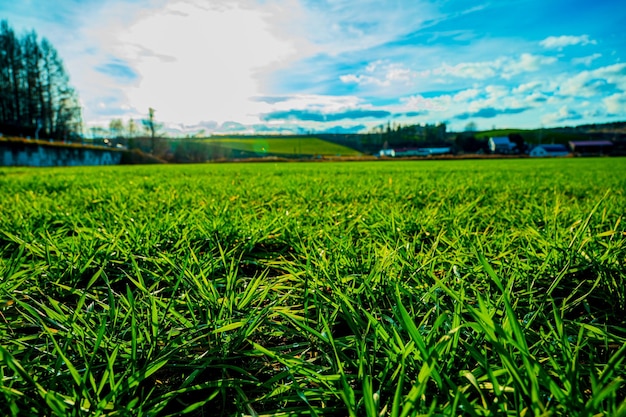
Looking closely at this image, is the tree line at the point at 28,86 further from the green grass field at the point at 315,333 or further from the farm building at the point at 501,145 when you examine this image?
the farm building at the point at 501,145

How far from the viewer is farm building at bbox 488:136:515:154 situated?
104m

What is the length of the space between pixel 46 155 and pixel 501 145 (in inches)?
4362

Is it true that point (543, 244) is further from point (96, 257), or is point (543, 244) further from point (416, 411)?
point (96, 257)

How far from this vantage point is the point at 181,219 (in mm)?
2086

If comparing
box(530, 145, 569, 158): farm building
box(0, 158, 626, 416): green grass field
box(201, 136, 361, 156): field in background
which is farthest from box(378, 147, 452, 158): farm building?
box(0, 158, 626, 416): green grass field

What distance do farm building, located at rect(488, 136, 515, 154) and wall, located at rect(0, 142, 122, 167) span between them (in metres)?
101

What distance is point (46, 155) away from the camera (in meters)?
32.8

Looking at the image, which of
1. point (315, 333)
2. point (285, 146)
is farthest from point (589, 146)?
point (315, 333)

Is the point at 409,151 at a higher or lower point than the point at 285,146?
lower

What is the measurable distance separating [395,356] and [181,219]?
5.56 ft

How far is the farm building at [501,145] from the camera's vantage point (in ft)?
341

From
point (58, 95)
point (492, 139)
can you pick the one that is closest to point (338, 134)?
point (492, 139)

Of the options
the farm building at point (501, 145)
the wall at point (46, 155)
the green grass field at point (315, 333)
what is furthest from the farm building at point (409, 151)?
the green grass field at point (315, 333)

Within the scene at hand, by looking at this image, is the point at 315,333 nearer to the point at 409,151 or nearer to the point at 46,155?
the point at 46,155
